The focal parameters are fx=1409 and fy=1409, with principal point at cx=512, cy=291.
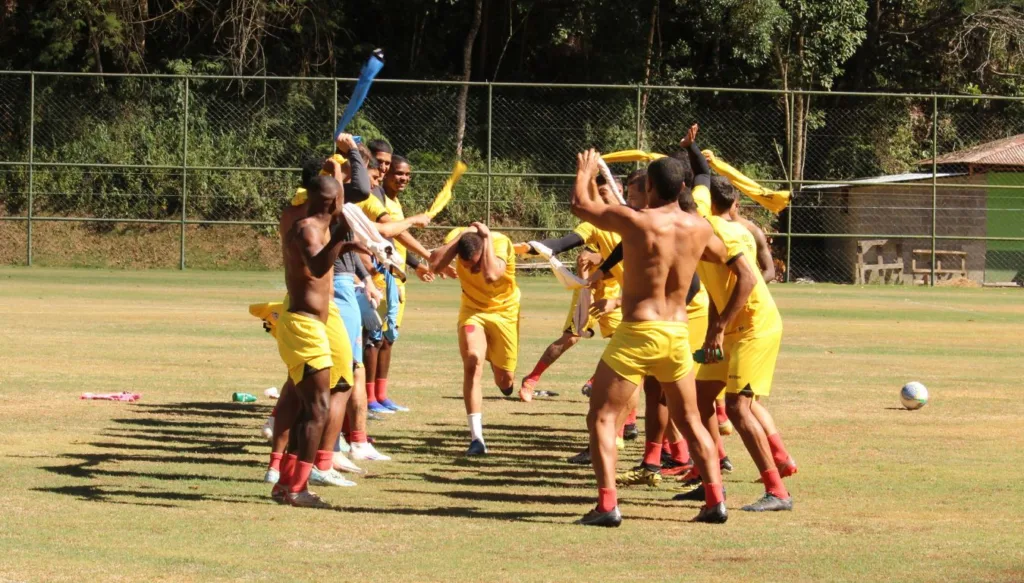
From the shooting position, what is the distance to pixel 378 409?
13.0 meters

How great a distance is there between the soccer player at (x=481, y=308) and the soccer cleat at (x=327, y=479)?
1684mm

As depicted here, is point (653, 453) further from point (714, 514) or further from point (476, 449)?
point (714, 514)

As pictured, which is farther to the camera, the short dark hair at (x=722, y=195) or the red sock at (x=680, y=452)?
the red sock at (x=680, y=452)

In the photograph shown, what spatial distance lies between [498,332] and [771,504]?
11.4 ft

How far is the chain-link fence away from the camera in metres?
33.7

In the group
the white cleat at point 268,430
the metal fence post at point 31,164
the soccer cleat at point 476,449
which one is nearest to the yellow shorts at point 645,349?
the soccer cleat at point 476,449

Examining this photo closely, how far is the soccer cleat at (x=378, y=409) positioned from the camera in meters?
12.9

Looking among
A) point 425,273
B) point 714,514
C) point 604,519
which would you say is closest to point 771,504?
point 714,514

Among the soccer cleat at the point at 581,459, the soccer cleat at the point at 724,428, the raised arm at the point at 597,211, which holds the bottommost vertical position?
the soccer cleat at the point at 581,459

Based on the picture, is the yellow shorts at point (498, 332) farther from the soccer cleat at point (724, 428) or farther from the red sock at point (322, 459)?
the red sock at point (322, 459)

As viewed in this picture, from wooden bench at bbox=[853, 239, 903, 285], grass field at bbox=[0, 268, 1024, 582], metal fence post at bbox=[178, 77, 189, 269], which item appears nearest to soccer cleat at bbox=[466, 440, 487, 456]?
grass field at bbox=[0, 268, 1024, 582]

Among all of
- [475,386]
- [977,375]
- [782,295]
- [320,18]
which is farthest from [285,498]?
[320,18]

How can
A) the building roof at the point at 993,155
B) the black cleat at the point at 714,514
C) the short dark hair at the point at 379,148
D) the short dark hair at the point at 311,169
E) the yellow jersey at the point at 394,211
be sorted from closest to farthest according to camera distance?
the black cleat at the point at 714,514 < the short dark hair at the point at 311,169 < the yellow jersey at the point at 394,211 < the short dark hair at the point at 379,148 < the building roof at the point at 993,155

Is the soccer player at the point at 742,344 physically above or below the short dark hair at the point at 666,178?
below
